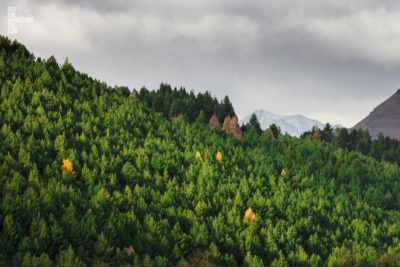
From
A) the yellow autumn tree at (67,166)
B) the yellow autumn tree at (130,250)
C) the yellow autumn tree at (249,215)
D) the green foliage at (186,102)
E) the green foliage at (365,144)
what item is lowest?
the yellow autumn tree at (130,250)

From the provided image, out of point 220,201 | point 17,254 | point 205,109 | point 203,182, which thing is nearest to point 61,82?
point 203,182

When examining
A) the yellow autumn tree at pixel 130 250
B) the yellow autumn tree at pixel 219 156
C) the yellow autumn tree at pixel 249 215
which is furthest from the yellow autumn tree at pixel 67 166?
the yellow autumn tree at pixel 219 156

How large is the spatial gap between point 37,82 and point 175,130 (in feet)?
21.1

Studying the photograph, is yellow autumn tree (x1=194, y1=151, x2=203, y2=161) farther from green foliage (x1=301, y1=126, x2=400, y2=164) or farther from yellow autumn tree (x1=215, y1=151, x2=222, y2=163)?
green foliage (x1=301, y1=126, x2=400, y2=164)

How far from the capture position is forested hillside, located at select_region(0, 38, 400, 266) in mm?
10109

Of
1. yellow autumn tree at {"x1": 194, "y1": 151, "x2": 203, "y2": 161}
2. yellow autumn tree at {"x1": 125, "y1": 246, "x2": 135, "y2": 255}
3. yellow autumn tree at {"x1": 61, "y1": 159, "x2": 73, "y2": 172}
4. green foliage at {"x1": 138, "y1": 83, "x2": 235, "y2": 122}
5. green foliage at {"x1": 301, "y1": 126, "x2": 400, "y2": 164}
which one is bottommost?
yellow autumn tree at {"x1": 125, "y1": 246, "x2": 135, "y2": 255}

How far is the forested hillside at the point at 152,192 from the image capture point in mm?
10109

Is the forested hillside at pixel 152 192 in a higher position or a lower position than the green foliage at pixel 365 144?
lower

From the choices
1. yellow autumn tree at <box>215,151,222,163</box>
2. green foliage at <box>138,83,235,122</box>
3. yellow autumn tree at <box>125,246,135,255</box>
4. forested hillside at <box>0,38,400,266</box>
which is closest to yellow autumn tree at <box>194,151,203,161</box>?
forested hillside at <box>0,38,400,266</box>

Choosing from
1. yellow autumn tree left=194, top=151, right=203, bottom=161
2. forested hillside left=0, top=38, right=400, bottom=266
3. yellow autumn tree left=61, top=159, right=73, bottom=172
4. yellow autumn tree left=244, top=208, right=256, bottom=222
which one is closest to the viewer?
forested hillside left=0, top=38, right=400, bottom=266

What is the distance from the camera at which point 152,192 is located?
13.5m

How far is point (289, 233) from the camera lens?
13570mm

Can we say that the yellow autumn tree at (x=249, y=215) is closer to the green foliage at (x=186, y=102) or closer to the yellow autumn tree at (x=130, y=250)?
the yellow autumn tree at (x=130, y=250)

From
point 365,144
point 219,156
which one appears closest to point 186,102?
point 365,144
